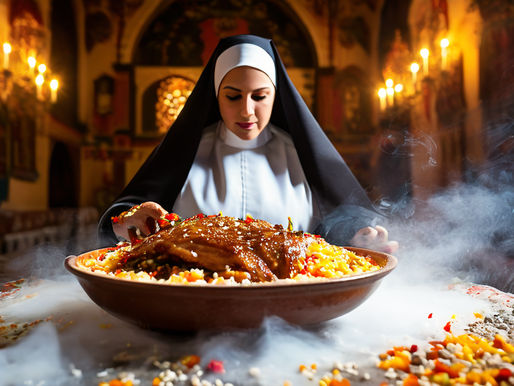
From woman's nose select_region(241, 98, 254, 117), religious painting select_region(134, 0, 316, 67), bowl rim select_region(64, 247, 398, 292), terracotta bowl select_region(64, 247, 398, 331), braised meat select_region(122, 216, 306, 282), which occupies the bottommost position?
terracotta bowl select_region(64, 247, 398, 331)

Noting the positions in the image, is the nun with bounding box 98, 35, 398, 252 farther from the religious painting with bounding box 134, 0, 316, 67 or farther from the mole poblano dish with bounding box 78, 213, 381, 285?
the religious painting with bounding box 134, 0, 316, 67

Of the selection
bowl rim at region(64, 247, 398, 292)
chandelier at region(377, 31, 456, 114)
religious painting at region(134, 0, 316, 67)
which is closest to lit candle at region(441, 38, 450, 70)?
chandelier at region(377, 31, 456, 114)

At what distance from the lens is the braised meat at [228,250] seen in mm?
865

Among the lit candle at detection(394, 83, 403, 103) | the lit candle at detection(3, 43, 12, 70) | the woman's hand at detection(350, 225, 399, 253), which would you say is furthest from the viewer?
the lit candle at detection(394, 83, 403, 103)

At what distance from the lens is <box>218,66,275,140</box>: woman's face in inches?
71.1

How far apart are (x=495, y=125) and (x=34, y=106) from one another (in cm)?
728

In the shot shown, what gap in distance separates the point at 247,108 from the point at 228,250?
106 centimetres

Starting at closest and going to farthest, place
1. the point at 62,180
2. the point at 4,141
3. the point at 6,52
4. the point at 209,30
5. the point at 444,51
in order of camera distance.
Answer: the point at 6,52 → the point at 4,141 → the point at 444,51 → the point at 62,180 → the point at 209,30

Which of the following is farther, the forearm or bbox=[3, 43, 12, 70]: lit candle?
bbox=[3, 43, 12, 70]: lit candle

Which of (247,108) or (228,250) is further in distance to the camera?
(247,108)

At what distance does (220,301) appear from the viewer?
71 cm

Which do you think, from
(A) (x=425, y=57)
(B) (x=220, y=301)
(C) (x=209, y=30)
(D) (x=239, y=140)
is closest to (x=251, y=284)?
(B) (x=220, y=301)

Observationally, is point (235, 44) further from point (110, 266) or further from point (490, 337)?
point (490, 337)

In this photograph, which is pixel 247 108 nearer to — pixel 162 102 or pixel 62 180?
pixel 162 102
